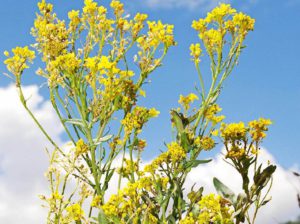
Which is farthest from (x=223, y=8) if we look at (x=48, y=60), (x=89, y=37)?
(x=48, y=60)

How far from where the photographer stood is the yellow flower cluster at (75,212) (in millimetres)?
3516

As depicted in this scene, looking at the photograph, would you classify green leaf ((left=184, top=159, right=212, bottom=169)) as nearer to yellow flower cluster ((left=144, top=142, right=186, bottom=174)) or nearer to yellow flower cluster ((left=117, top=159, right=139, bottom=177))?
yellow flower cluster ((left=144, top=142, right=186, bottom=174))

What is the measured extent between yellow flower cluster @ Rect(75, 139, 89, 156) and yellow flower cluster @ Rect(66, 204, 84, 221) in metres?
0.49

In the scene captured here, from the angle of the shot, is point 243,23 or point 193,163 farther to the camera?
point 243,23

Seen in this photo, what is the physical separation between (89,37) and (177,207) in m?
1.65

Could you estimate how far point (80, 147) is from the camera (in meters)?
3.86

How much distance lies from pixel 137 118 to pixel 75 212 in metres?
0.83

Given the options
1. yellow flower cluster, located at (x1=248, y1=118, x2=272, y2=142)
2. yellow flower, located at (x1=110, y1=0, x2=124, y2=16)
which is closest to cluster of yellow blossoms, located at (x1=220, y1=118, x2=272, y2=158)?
yellow flower cluster, located at (x1=248, y1=118, x2=272, y2=142)

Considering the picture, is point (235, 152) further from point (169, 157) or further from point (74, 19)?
point (74, 19)

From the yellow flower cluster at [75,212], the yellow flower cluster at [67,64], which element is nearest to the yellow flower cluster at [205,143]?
the yellow flower cluster at [75,212]

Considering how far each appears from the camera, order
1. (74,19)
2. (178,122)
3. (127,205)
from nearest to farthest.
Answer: (127,205)
(178,122)
(74,19)

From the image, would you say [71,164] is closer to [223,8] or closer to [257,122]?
[257,122]

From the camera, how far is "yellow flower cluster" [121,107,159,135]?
3822mm

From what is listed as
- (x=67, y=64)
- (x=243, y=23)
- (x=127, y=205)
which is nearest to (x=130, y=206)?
(x=127, y=205)
